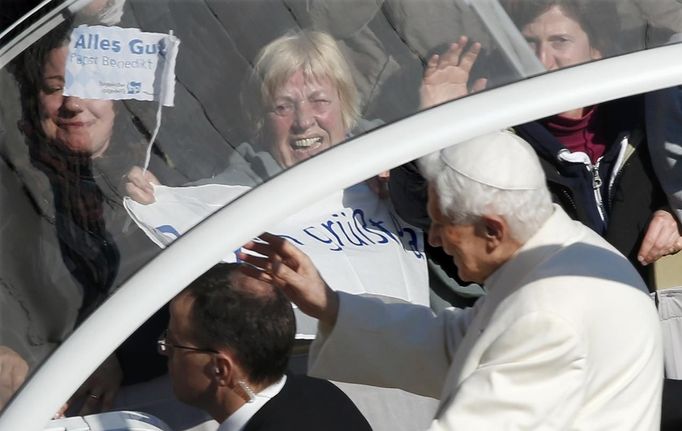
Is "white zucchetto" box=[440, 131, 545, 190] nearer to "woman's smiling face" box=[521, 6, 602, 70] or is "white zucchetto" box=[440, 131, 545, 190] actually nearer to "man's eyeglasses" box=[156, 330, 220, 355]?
"woman's smiling face" box=[521, 6, 602, 70]

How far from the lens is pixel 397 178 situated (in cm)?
296

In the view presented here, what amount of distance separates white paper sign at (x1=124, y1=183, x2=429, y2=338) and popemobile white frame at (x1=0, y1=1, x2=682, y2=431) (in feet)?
3.59

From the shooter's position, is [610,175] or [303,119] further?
[610,175]

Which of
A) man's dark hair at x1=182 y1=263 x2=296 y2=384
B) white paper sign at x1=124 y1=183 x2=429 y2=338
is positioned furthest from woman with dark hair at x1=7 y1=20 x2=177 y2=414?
white paper sign at x1=124 y1=183 x2=429 y2=338

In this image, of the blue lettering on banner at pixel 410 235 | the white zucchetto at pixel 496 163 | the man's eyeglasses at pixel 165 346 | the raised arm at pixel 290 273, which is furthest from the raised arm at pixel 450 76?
the blue lettering on banner at pixel 410 235

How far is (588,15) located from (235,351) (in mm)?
927

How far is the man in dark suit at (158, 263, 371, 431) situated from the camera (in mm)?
2254

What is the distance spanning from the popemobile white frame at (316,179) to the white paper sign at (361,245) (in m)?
1.09

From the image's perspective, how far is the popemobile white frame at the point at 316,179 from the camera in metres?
1.69

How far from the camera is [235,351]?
2295mm

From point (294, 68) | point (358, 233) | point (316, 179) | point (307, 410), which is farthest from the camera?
point (358, 233)

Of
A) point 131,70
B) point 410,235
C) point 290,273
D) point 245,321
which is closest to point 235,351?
point 245,321

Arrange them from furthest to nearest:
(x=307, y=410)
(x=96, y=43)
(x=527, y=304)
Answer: (x=307, y=410)
(x=527, y=304)
(x=96, y=43)

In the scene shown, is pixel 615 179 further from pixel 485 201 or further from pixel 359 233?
pixel 485 201
